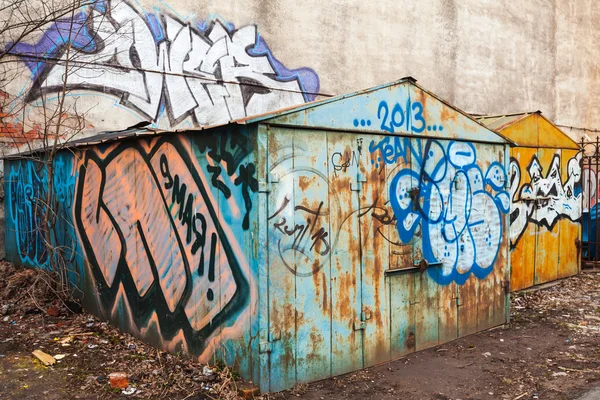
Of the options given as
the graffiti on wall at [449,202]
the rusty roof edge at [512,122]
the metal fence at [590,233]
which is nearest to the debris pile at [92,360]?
the graffiti on wall at [449,202]

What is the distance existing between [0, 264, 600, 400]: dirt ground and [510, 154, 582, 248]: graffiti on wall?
207 cm

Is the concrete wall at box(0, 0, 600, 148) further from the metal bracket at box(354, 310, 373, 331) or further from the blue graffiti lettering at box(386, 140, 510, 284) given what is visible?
the metal bracket at box(354, 310, 373, 331)

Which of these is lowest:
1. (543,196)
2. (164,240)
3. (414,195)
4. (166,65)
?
(164,240)

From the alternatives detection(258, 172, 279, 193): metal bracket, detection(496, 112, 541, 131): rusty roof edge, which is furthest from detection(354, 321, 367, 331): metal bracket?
detection(496, 112, 541, 131): rusty roof edge

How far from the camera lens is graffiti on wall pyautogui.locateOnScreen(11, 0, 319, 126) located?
28.4ft

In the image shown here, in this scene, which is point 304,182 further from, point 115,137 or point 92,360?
point 92,360

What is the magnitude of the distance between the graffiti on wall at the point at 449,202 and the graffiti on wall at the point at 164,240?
68.3 inches

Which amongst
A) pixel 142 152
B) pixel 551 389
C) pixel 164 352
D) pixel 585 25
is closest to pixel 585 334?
pixel 551 389

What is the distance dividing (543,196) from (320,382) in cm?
609

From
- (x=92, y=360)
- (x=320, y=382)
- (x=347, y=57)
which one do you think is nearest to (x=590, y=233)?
(x=347, y=57)

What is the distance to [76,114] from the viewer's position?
26.6 feet

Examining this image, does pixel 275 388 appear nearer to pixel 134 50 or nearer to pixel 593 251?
pixel 134 50

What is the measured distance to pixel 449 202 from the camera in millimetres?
6008

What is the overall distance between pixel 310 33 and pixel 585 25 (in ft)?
38.4
